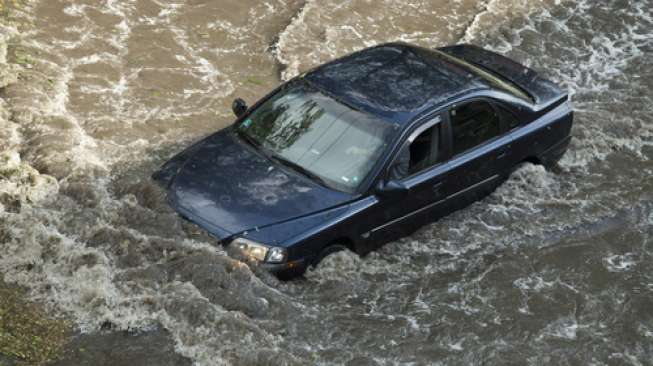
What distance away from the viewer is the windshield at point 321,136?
8.42 meters

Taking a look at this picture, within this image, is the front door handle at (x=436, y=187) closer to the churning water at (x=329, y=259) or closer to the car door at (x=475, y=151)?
the car door at (x=475, y=151)

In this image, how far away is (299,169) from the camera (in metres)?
8.43

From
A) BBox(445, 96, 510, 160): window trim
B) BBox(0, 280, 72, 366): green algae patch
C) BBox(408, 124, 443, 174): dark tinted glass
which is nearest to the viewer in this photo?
BBox(0, 280, 72, 366): green algae patch

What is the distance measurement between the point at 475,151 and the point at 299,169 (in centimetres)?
192

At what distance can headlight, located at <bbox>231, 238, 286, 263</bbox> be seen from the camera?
7688 millimetres

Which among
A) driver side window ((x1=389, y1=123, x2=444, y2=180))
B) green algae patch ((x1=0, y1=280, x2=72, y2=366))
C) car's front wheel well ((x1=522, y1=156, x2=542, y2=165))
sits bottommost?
green algae patch ((x1=0, y1=280, x2=72, y2=366))

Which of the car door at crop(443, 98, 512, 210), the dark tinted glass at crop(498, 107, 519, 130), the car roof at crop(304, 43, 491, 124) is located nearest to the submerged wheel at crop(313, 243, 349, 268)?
the car roof at crop(304, 43, 491, 124)

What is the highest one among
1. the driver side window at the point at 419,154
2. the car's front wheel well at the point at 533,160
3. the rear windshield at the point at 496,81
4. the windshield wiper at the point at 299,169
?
the rear windshield at the point at 496,81

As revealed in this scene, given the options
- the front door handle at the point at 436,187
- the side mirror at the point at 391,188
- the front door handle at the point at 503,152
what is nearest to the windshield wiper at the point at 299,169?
the side mirror at the point at 391,188

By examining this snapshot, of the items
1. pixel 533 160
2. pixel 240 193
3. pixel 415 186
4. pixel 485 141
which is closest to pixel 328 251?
pixel 240 193

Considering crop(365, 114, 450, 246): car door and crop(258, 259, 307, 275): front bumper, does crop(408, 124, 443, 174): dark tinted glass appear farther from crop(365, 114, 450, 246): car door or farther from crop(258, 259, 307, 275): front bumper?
crop(258, 259, 307, 275): front bumper

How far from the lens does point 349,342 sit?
25.2ft

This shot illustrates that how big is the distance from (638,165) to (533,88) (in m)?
1.94

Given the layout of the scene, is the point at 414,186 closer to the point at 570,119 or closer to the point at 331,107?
the point at 331,107
